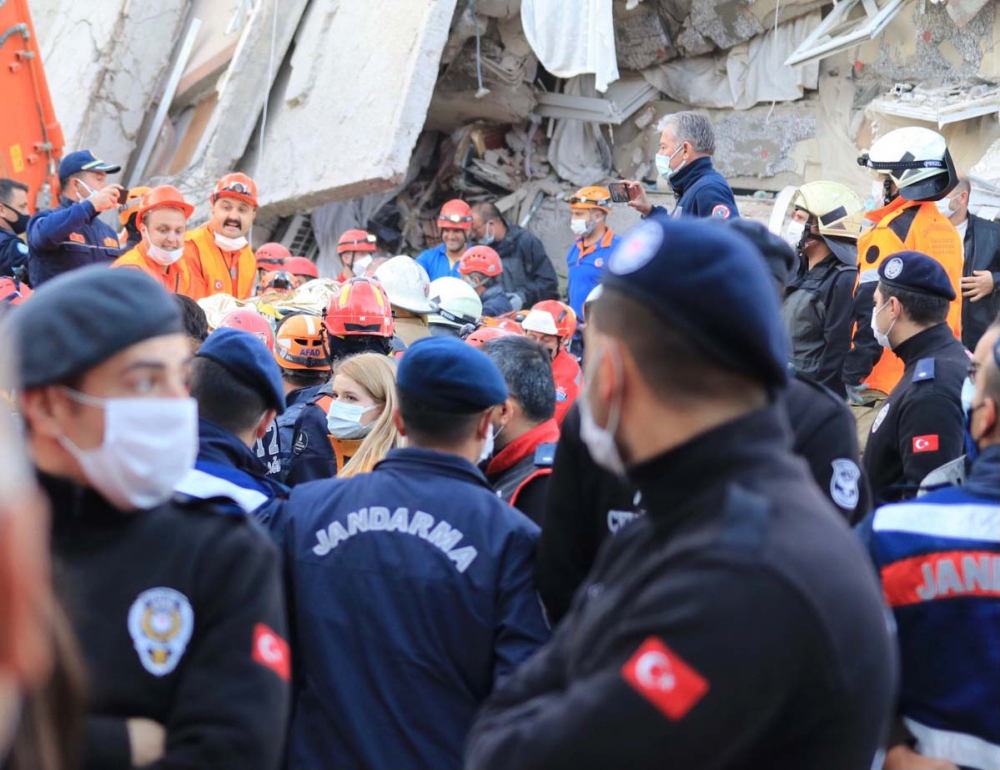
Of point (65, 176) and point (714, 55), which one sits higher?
point (65, 176)

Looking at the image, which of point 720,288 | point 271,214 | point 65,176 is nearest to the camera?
point 720,288

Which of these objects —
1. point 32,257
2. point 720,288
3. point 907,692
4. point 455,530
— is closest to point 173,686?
point 455,530

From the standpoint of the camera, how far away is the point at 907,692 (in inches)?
97.2

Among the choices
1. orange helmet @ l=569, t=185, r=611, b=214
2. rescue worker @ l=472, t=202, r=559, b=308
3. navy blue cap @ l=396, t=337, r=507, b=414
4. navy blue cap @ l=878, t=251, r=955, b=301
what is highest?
navy blue cap @ l=396, t=337, r=507, b=414

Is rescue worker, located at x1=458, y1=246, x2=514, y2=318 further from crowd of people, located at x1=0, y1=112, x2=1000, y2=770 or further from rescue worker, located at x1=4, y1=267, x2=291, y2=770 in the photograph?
rescue worker, located at x1=4, y1=267, x2=291, y2=770

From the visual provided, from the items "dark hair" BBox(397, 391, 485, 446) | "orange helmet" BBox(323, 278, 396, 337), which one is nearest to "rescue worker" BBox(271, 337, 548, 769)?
"dark hair" BBox(397, 391, 485, 446)

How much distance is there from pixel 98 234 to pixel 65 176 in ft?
2.32

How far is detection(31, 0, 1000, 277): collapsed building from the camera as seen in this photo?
10.1 metres

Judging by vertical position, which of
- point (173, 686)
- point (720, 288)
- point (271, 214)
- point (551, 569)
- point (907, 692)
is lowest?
point (271, 214)

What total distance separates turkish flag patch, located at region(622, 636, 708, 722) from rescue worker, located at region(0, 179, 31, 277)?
7270 millimetres

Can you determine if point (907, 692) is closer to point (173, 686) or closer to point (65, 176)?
point (173, 686)

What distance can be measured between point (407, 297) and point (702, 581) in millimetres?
6418

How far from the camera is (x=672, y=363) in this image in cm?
164

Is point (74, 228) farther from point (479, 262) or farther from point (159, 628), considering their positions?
point (159, 628)
